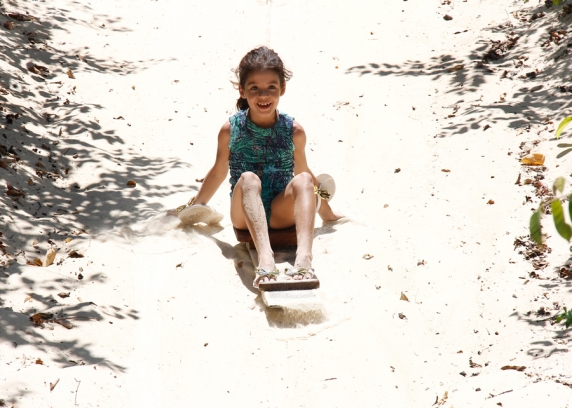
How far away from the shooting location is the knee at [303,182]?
4.25 metres

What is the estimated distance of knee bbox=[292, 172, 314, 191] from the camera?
4254 mm

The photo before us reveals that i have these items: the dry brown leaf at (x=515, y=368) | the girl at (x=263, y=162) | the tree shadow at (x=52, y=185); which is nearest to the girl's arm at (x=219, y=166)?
the girl at (x=263, y=162)

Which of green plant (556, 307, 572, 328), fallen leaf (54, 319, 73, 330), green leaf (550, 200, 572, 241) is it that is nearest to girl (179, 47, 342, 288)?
fallen leaf (54, 319, 73, 330)

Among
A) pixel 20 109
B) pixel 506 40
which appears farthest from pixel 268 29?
pixel 20 109

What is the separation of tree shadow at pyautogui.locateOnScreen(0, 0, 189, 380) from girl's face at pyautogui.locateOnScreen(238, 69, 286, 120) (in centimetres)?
135

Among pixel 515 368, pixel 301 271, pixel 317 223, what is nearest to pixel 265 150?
pixel 317 223

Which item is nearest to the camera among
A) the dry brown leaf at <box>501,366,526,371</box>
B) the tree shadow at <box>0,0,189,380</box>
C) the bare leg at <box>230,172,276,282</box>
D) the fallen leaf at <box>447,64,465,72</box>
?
the dry brown leaf at <box>501,366,526,371</box>

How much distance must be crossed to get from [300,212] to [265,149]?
2.03 feet

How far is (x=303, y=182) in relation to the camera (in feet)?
14.0

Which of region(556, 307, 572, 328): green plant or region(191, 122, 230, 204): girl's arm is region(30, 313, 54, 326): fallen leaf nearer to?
region(191, 122, 230, 204): girl's arm

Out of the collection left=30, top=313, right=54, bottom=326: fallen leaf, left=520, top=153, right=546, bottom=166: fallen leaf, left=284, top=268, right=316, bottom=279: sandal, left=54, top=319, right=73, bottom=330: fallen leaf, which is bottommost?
left=54, top=319, right=73, bottom=330: fallen leaf

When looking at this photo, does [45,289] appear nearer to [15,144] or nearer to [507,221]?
[15,144]

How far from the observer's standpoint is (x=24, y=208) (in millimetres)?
4922

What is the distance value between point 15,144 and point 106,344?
2.72m
